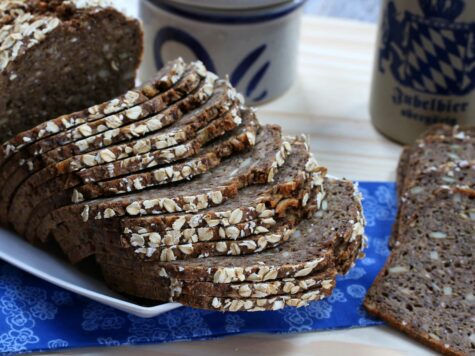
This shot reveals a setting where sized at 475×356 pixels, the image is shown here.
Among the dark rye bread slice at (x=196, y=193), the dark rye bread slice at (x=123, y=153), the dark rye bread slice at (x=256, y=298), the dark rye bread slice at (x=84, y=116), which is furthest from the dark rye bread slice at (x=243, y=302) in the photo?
the dark rye bread slice at (x=84, y=116)

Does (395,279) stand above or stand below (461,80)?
below

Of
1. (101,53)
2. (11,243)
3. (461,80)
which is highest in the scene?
(101,53)

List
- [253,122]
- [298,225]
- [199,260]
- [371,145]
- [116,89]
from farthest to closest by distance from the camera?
[371,145] < [116,89] < [253,122] < [298,225] < [199,260]

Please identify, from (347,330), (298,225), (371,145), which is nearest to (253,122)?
(298,225)

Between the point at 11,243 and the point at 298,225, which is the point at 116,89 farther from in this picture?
the point at 298,225

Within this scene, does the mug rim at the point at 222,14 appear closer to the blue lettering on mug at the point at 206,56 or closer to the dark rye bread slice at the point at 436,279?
the blue lettering on mug at the point at 206,56

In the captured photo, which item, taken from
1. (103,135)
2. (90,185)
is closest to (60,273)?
(90,185)
